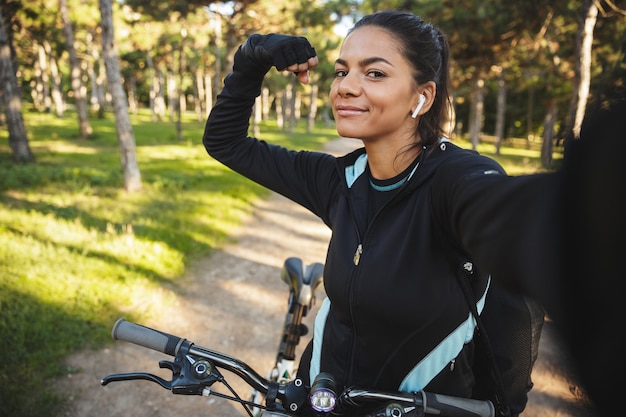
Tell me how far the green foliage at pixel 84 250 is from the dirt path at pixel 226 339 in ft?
0.69

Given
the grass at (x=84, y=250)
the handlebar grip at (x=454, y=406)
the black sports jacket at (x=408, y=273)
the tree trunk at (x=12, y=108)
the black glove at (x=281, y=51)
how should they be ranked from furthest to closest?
the tree trunk at (x=12, y=108)
the grass at (x=84, y=250)
the black glove at (x=281, y=51)
the handlebar grip at (x=454, y=406)
the black sports jacket at (x=408, y=273)

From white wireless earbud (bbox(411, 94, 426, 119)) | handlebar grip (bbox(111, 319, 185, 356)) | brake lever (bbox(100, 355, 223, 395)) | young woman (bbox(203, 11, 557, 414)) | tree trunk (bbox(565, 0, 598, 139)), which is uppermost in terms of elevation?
tree trunk (bbox(565, 0, 598, 139))

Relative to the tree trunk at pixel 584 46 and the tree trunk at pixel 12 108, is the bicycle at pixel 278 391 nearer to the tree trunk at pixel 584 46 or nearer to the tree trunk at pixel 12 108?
the tree trunk at pixel 584 46

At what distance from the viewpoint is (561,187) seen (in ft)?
2.18

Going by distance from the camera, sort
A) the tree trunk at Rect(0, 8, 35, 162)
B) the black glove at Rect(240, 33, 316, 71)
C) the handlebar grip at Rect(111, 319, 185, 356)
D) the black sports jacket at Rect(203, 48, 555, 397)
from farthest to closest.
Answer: the tree trunk at Rect(0, 8, 35, 162) < the black glove at Rect(240, 33, 316, 71) < the handlebar grip at Rect(111, 319, 185, 356) < the black sports jacket at Rect(203, 48, 555, 397)

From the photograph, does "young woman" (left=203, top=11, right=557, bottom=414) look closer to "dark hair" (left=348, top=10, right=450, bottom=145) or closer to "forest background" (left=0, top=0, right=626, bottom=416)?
"dark hair" (left=348, top=10, right=450, bottom=145)

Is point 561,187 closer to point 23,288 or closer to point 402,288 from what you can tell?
point 402,288

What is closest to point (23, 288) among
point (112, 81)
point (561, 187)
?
point (561, 187)

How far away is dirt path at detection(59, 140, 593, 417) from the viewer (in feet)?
10.6

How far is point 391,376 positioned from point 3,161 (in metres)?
13.5

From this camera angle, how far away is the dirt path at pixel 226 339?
324 centimetres

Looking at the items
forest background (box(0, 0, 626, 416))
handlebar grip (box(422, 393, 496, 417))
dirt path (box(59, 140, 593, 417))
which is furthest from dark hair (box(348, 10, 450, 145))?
dirt path (box(59, 140, 593, 417))

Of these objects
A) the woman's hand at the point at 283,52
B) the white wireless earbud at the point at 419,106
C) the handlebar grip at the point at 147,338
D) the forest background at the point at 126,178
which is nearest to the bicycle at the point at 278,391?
the handlebar grip at the point at 147,338

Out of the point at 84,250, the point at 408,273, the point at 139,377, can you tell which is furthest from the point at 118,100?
the point at 408,273
